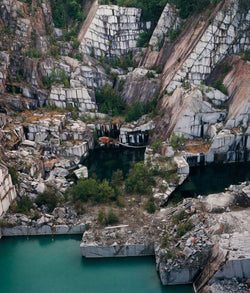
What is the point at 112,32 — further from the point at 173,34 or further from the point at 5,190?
the point at 5,190

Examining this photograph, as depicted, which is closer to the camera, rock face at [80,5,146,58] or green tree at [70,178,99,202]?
green tree at [70,178,99,202]

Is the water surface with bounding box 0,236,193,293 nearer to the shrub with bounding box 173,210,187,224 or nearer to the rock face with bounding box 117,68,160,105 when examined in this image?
the shrub with bounding box 173,210,187,224

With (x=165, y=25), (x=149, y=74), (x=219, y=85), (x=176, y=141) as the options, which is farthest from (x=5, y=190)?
(x=165, y=25)

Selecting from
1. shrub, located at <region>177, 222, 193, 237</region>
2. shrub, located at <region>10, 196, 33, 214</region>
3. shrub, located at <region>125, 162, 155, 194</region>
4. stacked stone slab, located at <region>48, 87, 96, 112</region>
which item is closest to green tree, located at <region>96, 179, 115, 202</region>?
shrub, located at <region>125, 162, 155, 194</region>

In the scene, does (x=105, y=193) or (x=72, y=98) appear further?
(x=72, y=98)

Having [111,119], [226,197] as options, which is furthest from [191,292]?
[111,119]

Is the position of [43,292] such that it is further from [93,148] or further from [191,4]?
[191,4]
